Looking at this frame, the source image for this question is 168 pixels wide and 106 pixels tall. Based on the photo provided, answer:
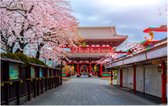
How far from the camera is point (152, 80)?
19.9 m

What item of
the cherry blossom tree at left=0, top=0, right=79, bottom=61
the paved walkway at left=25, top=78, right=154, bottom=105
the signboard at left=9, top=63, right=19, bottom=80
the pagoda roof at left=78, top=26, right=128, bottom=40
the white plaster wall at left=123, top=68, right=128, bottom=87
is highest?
the pagoda roof at left=78, top=26, right=128, bottom=40

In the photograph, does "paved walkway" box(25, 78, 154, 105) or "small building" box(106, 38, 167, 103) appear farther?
"paved walkway" box(25, 78, 154, 105)

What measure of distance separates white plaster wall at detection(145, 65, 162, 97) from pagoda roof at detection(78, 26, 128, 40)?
55160 millimetres

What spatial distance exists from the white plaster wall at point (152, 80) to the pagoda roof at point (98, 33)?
55.2 m

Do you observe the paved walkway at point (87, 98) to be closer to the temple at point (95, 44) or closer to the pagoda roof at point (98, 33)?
the temple at point (95, 44)

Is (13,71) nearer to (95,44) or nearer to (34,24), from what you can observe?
(34,24)

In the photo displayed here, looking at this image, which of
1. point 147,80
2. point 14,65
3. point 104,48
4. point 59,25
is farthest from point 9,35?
point 104,48

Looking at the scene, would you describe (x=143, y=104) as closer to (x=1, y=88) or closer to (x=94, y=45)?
(x=1, y=88)

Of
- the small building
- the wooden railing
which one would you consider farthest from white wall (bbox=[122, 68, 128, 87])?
the wooden railing

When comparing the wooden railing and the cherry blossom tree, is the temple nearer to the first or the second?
the cherry blossom tree

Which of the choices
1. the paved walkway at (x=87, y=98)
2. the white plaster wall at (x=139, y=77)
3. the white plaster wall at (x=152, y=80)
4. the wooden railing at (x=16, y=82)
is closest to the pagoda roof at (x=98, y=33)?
the white plaster wall at (x=139, y=77)

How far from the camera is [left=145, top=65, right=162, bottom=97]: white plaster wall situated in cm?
1852

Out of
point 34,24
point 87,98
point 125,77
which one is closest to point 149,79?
point 87,98

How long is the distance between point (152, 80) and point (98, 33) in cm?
5986
